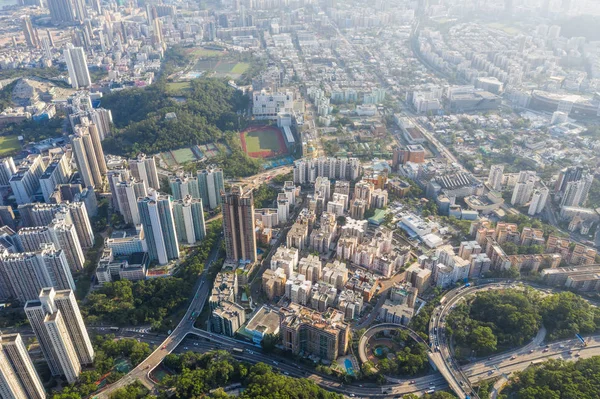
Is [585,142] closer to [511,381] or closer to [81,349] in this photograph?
[511,381]

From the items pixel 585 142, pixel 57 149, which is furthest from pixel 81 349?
pixel 585 142

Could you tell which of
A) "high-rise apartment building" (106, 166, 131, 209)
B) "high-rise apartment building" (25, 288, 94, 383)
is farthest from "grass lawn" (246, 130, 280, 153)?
"high-rise apartment building" (25, 288, 94, 383)

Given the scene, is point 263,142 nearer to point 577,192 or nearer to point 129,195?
point 129,195

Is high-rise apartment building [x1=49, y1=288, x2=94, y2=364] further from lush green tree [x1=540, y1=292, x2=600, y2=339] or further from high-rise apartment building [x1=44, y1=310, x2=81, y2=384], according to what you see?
lush green tree [x1=540, y1=292, x2=600, y2=339]

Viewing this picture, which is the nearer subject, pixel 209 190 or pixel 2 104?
pixel 209 190

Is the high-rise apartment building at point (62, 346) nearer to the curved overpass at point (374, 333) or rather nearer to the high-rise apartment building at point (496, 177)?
the curved overpass at point (374, 333)

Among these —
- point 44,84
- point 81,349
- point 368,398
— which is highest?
point 44,84

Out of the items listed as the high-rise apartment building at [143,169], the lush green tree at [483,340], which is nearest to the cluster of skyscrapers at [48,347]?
the high-rise apartment building at [143,169]
